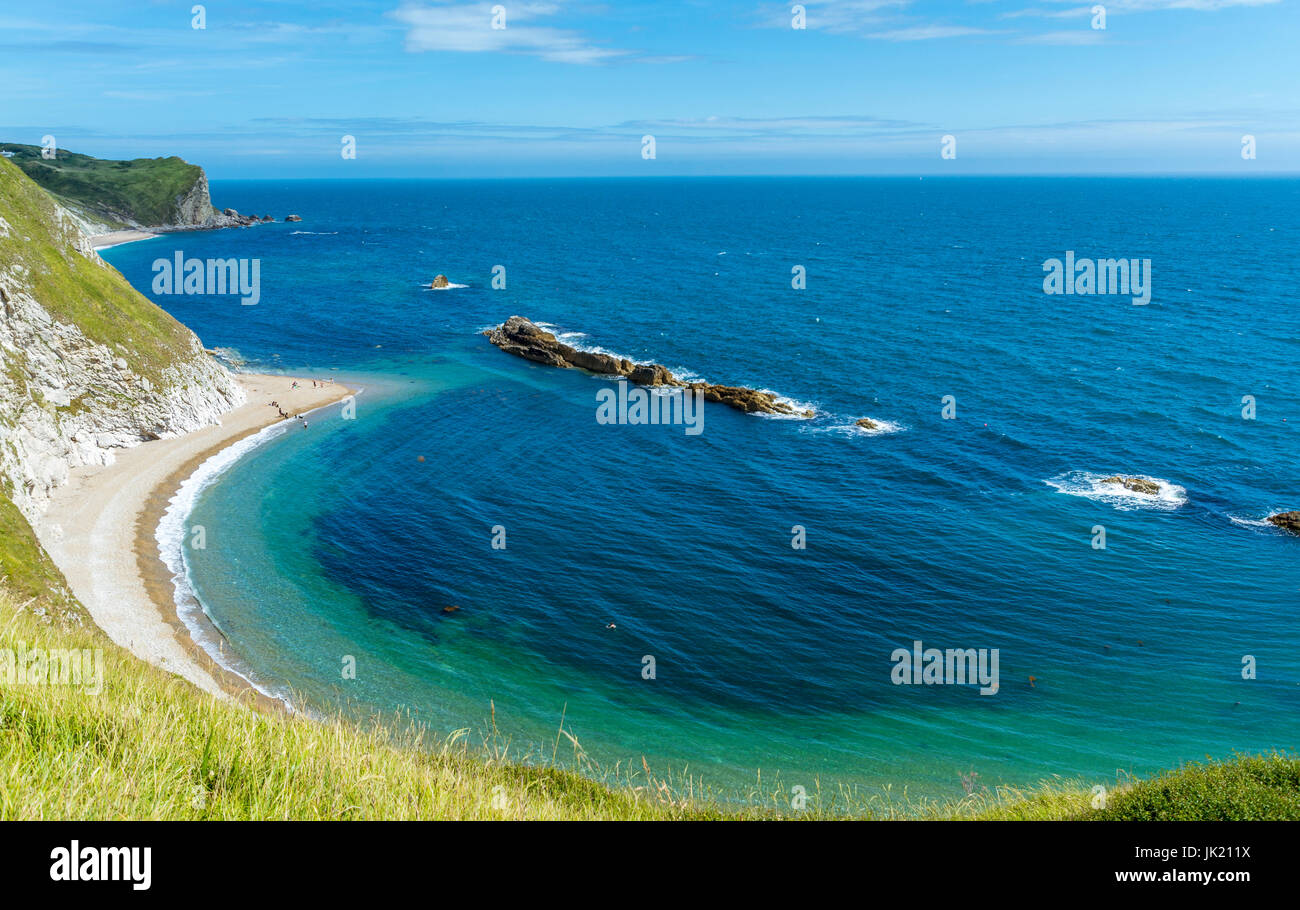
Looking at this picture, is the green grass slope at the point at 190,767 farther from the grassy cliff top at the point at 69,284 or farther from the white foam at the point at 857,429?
the grassy cliff top at the point at 69,284

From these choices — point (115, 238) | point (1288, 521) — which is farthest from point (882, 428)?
point (115, 238)

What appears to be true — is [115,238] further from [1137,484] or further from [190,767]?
[190,767]

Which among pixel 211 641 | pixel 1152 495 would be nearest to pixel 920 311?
pixel 1152 495

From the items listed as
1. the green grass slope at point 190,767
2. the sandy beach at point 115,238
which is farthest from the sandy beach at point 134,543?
the sandy beach at point 115,238

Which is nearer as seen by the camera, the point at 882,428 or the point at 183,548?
the point at 183,548

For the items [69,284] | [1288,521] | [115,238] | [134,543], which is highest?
[115,238]

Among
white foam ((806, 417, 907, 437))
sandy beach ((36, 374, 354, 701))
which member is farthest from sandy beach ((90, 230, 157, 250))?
white foam ((806, 417, 907, 437))
